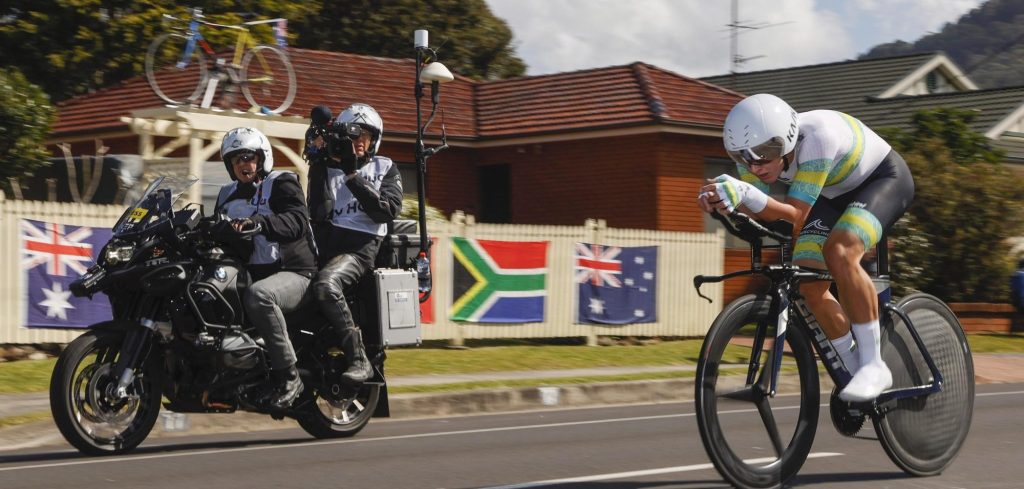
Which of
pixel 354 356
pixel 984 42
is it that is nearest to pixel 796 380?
pixel 354 356

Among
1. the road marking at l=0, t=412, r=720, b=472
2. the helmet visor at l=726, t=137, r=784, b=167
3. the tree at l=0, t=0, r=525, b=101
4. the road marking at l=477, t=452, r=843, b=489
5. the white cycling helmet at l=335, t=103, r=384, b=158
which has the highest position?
the tree at l=0, t=0, r=525, b=101

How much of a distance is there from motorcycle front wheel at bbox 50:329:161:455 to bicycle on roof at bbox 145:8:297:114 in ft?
37.1

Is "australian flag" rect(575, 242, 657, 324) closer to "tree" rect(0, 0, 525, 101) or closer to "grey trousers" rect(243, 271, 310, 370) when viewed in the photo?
"tree" rect(0, 0, 525, 101)

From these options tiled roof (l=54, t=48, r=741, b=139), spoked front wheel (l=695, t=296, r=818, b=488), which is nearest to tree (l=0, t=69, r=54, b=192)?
tiled roof (l=54, t=48, r=741, b=139)

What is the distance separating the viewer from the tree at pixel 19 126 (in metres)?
16.1

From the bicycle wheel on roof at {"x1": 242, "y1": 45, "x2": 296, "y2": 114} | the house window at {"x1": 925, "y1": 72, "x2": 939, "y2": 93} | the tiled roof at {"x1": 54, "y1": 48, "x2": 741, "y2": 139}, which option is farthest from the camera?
the house window at {"x1": 925, "y1": 72, "x2": 939, "y2": 93}

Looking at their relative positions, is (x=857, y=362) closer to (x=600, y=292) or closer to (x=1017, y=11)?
(x=600, y=292)

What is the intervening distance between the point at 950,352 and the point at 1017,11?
105 meters

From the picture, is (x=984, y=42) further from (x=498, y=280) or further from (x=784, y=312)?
(x=784, y=312)

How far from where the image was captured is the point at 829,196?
6891 mm

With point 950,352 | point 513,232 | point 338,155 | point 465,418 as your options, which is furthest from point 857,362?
point 513,232

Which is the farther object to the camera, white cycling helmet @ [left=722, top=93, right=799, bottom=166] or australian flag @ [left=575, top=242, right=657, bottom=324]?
australian flag @ [left=575, top=242, right=657, bottom=324]

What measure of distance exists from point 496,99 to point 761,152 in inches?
850

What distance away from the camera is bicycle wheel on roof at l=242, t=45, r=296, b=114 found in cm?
2002
